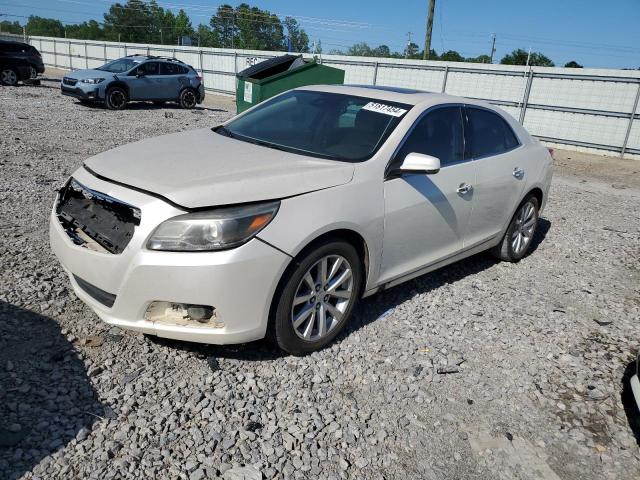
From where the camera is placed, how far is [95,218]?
307 cm

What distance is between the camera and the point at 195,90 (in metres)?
17.9

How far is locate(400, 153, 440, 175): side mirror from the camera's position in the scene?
3.44 metres

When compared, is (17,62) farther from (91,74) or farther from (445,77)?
(445,77)

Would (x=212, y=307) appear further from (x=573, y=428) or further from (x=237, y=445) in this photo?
(x=573, y=428)

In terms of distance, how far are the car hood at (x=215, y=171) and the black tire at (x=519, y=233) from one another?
97.5 inches

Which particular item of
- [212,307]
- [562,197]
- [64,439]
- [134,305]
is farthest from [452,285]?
[562,197]

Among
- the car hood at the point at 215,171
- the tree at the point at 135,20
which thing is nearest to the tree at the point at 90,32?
the tree at the point at 135,20

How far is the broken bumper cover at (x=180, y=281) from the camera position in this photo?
8.96 ft

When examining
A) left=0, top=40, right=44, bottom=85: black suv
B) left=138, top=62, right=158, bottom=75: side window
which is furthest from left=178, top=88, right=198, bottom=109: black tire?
left=0, top=40, right=44, bottom=85: black suv

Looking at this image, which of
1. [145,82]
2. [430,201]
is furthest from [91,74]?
[430,201]

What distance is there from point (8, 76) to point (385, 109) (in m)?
19.9

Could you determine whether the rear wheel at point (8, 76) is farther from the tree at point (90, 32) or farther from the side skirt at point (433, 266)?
the tree at point (90, 32)

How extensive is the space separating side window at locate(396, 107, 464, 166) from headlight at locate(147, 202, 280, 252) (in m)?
1.37

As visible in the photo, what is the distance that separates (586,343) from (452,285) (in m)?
1.19
